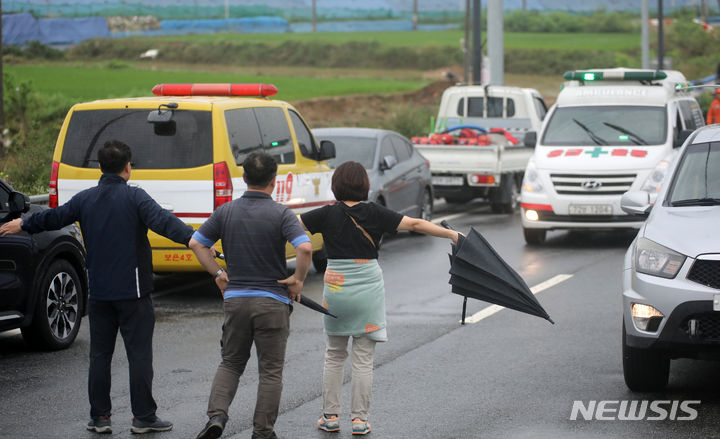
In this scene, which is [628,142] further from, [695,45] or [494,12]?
[695,45]

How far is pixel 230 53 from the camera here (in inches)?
3401

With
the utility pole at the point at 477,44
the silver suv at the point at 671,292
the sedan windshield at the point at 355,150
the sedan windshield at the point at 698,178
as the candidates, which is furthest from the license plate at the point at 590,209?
the utility pole at the point at 477,44

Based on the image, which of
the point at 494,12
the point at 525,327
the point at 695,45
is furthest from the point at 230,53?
the point at 525,327

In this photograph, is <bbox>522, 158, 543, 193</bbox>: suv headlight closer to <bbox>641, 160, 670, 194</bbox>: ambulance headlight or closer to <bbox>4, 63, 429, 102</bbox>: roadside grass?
<bbox>641, 160, 670, 194</bbox>: ambulance headlight

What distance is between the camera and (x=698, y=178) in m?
8.68

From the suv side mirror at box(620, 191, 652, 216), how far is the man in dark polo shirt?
3.18 meters

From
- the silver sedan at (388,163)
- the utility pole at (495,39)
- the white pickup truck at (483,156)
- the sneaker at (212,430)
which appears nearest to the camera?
the sneaker at (212,430)

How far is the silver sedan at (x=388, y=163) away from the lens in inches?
648

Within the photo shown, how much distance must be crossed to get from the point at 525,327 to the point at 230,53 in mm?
77738

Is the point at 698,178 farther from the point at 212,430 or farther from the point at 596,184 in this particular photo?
the point at 596,184

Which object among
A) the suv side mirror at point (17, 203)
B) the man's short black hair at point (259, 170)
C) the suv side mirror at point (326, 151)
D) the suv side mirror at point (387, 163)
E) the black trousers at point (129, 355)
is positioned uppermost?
the man's short black hair at point (259, 170)

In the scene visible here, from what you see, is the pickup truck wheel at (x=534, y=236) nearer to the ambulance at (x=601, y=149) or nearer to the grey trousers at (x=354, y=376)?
the ambulance at (x=601, y=149)

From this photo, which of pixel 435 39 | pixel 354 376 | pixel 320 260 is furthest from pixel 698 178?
pixel 435 39

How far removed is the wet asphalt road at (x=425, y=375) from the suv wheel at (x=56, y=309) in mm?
136
